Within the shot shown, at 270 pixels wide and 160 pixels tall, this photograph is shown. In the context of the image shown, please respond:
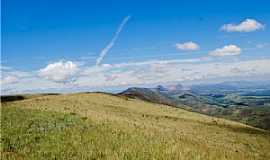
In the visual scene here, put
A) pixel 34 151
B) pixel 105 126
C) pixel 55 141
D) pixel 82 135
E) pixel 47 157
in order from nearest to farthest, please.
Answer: pixel 47 157, pixel 34 151, pixel 55 141, pixel 82 135, pixel 105 126

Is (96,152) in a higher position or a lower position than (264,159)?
higher

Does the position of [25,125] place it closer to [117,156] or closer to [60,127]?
[60,127]

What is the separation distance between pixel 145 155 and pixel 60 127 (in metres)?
10.1

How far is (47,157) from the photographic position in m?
17.2

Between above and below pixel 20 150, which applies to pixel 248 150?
below

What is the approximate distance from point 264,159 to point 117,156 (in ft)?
37.8

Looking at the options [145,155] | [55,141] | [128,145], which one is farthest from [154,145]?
[55,141]

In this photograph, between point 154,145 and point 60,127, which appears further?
point 60,127

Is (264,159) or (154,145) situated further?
(264,159)

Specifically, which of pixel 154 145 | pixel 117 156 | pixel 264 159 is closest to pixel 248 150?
pixel 264 159

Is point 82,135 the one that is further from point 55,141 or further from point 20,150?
point 20,150

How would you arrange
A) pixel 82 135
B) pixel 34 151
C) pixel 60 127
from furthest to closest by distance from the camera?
pixel 60 127, pixel 82 135, pixel 34 151

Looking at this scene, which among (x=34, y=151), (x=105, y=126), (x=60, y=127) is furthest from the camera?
(x=105, y=126)

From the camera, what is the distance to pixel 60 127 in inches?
1072
